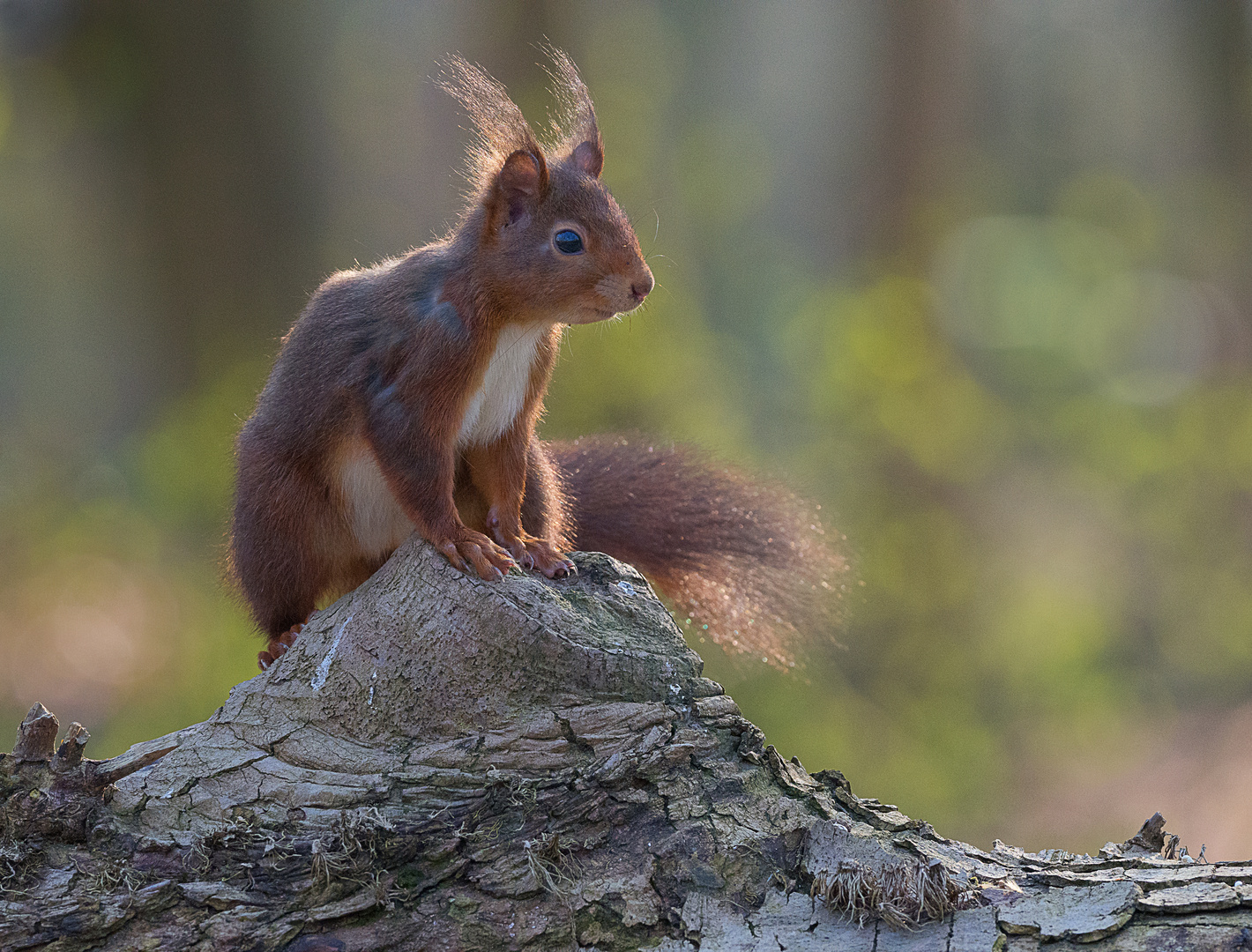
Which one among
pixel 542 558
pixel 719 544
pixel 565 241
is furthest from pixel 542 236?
pixel 719 544

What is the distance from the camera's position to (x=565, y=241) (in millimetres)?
2139

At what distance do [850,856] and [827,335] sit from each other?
4025 millimetres

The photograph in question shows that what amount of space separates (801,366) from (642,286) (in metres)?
3.27

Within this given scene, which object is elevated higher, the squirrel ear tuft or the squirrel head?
the squirrel ear tuft

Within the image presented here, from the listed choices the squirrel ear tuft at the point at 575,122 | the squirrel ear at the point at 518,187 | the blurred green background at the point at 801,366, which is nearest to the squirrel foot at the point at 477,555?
the squirrel ear at the point at 518,187

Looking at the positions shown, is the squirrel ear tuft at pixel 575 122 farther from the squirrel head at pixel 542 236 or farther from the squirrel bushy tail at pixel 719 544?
the squirrel bushy tail at pixel 719 544

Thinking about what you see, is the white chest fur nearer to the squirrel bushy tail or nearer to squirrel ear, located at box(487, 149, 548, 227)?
squirrel ear, located at box(487, 149, 548, 227)

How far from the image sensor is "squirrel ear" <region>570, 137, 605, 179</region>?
2.34 metres

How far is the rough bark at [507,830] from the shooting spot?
1.38 metres

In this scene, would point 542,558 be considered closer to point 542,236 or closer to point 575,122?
point 542,236

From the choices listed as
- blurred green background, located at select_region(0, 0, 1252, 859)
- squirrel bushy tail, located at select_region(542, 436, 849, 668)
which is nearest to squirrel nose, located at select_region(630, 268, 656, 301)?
squirrel bushy tail, located at select_region(542, 436, 849, 668)

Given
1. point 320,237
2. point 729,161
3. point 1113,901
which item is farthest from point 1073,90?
point 1113,901

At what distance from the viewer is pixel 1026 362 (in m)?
6.20

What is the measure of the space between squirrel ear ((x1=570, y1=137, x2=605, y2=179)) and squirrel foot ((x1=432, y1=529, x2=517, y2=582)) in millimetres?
874
